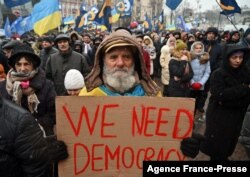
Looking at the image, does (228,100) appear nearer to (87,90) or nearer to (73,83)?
(73,83)

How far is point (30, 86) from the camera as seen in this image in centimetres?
302

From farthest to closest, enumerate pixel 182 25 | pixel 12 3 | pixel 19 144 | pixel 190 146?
pixel 182 25
pixel 12 3
pixel 190 146
pixel 19 144

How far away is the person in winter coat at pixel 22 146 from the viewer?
188 cm

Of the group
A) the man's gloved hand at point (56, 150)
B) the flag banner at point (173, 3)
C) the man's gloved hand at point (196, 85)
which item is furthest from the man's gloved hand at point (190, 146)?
the flag banner at point (173, 3)

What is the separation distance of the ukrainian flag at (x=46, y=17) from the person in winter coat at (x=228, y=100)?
4.30 meters

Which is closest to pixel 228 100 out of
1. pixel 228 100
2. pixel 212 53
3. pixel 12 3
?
pixel 228 100

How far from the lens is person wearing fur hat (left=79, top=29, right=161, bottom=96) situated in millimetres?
2312

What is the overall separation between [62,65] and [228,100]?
7.92 ft

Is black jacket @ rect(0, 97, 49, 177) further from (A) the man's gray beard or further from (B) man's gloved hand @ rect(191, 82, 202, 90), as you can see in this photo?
(B) man's gloved hand @ rect(191, 82, 202, 90)

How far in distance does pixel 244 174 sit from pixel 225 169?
16 centimetres

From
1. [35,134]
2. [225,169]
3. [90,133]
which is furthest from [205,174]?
[35,134]

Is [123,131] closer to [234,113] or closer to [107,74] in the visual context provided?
[107,74]

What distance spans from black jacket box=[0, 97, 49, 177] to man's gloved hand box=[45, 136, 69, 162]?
0.05 metres

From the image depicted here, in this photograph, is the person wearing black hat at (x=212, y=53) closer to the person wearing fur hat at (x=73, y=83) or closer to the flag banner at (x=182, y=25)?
the person wearing fur hat at (x=73, y=83)
